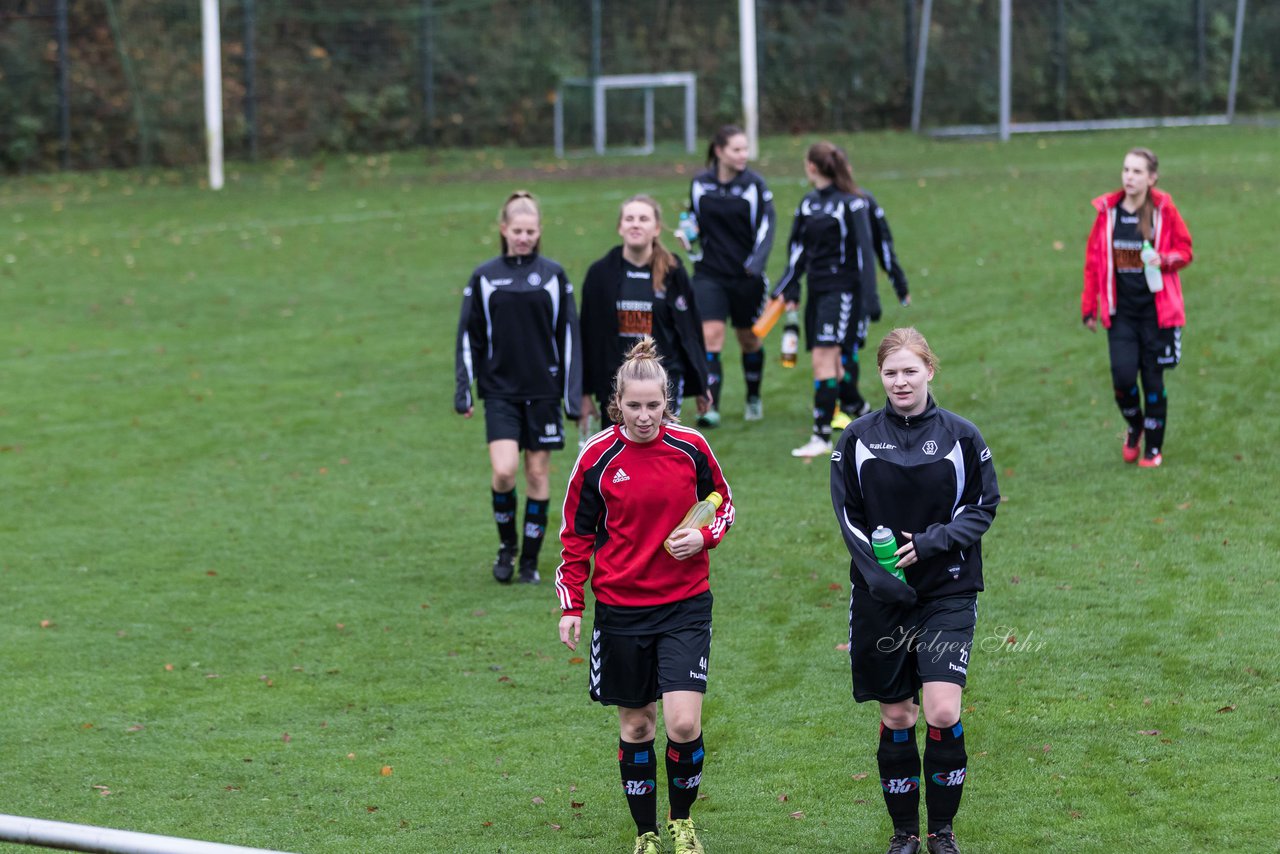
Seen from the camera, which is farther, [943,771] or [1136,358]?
[1136,358]

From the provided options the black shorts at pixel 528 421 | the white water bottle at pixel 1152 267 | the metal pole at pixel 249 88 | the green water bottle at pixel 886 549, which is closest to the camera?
the green water bottle at pixel 886 549

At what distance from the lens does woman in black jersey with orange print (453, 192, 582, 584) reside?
9.69 metres

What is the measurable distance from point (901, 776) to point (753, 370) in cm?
822

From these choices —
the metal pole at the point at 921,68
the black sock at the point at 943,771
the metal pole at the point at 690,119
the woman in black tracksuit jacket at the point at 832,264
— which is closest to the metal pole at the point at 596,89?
the metal pole at the point at 690,119

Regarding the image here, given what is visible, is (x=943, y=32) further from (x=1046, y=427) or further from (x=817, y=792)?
(x=817, y=792)

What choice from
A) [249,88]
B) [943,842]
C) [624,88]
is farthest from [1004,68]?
[943,842]

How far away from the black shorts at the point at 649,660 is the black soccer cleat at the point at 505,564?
4.00 metres

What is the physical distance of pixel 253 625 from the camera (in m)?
9.45

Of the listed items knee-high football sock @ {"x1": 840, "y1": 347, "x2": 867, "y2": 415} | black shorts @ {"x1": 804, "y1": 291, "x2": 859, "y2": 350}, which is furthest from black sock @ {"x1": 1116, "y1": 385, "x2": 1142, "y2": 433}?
knee-high football sock @ {"x1": 840, "y1": 347, "x2": 867, "y2": 415}

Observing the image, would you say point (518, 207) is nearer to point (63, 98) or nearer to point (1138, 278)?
point (1138, 278)

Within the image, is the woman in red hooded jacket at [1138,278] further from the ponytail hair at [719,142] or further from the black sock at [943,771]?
the black sock at [943,771]

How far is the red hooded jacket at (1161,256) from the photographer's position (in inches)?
429

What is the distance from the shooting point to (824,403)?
12711 millimetres

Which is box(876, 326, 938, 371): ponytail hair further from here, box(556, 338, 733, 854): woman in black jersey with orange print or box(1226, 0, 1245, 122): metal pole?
box(1226, 0, 1245, 122): metal pole
